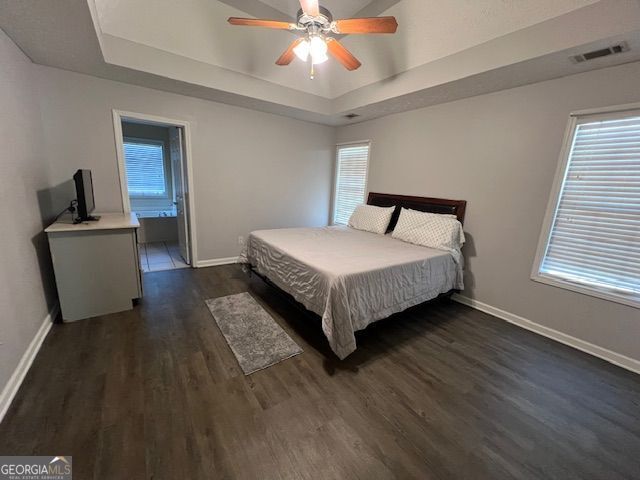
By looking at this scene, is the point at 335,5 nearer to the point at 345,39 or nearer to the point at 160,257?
the point at 345,39

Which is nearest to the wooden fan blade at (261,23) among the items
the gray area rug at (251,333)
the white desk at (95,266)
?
the white desk at (95,266)

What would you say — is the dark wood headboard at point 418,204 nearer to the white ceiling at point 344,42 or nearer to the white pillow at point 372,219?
the white pillow at point 372,219

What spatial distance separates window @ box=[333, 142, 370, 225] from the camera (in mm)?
4582

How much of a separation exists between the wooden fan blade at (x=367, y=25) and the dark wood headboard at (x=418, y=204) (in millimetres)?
2079

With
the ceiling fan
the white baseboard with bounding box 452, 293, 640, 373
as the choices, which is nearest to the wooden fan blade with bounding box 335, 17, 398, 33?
the ceiling fan

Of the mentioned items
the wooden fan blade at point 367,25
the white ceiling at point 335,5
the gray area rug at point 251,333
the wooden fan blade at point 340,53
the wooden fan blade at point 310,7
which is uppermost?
the white ceiling at point 335,5

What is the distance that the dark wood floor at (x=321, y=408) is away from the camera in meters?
1.33

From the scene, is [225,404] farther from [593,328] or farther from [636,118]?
[636,118]

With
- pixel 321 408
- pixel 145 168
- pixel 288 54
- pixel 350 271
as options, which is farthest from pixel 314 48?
pixel 145 168

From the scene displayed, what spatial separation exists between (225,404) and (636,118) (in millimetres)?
3733

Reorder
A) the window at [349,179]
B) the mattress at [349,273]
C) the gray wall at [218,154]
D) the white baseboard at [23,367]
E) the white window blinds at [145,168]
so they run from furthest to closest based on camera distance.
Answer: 1. the white window blinds at [145,168]
2. the window at [349,179]
3. the gray wall at [218,154]
4. the mattress at [349,273]
5. the white baseboard at [23,367]

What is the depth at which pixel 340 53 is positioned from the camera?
2270mm

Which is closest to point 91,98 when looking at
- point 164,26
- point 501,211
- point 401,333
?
point 164,26

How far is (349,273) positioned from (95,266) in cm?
241
